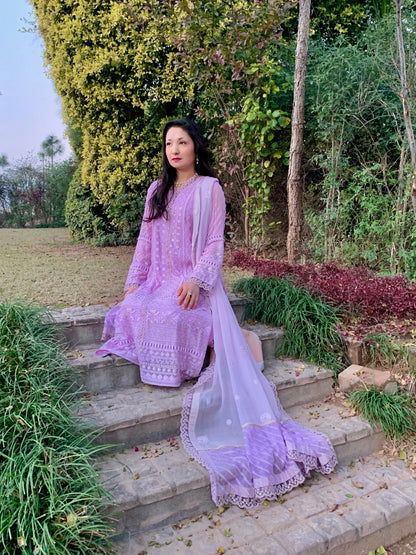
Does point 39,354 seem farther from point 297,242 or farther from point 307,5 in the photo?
point 307,5

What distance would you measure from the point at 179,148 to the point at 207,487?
1.81 metres

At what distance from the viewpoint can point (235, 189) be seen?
20.3ft

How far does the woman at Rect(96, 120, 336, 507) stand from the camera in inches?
81.4

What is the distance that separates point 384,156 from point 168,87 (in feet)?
9.68

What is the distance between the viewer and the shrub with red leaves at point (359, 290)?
10.9 ft

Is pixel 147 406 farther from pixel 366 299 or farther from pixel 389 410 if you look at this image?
pixel 366 299

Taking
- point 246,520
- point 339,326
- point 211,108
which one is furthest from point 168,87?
point 246,520

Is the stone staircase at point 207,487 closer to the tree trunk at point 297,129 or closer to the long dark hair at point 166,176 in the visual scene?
the long dark hair at point 166,176

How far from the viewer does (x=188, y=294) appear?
245 centimetres

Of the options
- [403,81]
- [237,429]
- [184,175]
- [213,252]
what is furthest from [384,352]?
[403,81]

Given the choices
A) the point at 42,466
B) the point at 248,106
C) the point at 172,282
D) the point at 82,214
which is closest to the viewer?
the point at 42,466

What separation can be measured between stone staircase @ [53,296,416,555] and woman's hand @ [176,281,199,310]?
0.49 metres

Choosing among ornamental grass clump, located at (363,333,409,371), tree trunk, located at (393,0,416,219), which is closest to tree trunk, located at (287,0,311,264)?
tree trunk, located at (393,0,416,219)

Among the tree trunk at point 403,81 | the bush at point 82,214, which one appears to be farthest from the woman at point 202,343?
the bush at point 82,214
